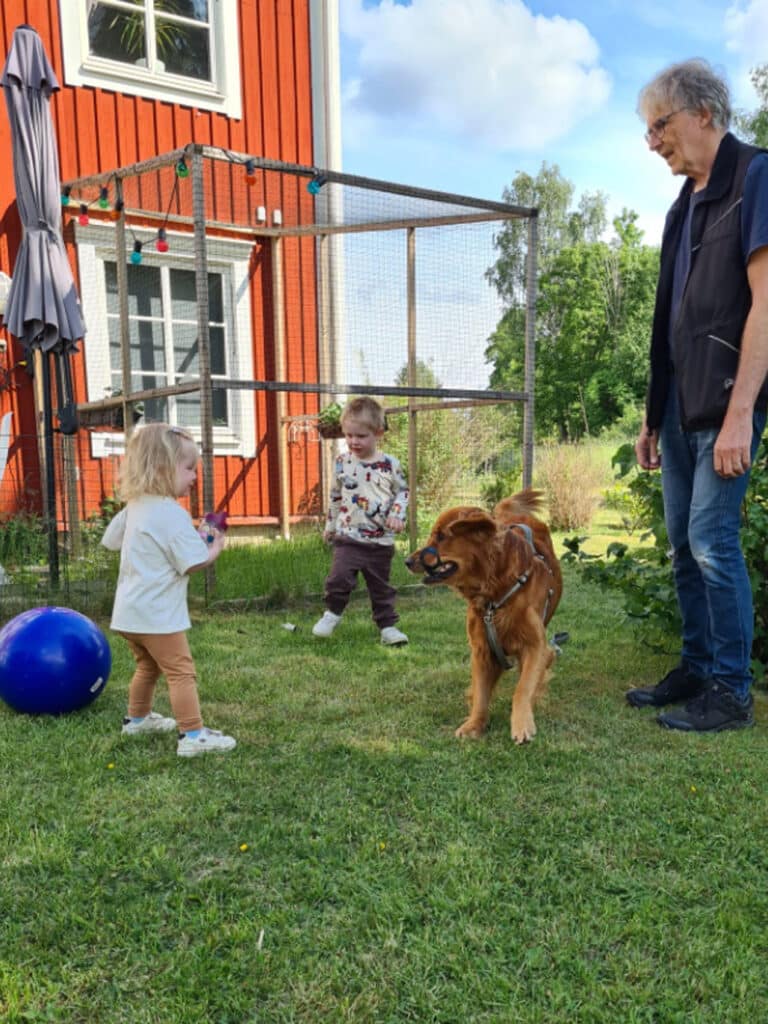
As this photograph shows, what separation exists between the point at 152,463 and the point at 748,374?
2330 mm

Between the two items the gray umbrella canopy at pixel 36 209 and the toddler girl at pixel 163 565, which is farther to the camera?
the gray umbrella canopy at pixel 36 209

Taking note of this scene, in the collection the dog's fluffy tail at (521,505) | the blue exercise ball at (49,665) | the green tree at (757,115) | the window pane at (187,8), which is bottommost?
the blue exercise ball at (49,665)

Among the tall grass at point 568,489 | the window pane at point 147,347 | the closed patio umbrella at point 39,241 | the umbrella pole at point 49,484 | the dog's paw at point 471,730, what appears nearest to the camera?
the dog's paw at point 471,730

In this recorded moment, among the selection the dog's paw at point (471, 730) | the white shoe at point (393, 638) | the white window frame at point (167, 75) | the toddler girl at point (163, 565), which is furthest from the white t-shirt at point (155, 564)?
the white window frame at point (167, 75)

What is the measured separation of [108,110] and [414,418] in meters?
4.61

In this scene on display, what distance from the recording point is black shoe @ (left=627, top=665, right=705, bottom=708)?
3.60 meters

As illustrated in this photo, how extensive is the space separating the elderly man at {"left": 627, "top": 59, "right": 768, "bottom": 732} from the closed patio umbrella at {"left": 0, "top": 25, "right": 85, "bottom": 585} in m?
4.51

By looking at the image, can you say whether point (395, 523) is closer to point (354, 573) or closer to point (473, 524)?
point (354, 573)

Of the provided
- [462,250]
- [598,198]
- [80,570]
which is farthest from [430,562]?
[598,198]

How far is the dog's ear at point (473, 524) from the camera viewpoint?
332 cm

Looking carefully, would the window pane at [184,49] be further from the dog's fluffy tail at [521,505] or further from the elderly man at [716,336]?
the elderly man at [716,336]

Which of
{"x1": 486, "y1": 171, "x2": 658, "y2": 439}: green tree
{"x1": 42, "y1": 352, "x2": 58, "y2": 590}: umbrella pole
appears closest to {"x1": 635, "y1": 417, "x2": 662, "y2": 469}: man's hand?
{"x1": 42, "y1": 352, "x2": 58, "y2": 590}: umbrella pole

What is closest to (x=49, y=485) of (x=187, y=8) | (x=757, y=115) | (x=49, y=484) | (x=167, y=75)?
(x=49, y=484)

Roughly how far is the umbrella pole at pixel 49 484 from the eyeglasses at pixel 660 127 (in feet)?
14.9
